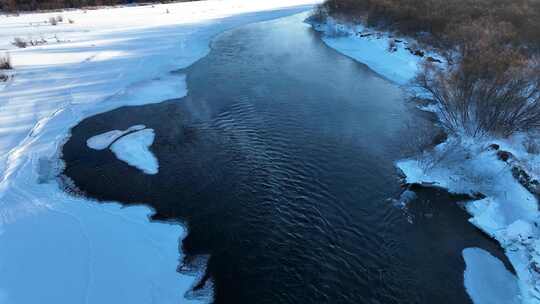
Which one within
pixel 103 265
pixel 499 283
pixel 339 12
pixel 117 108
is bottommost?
pixel 499 283

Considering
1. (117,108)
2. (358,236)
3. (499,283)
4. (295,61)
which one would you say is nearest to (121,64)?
(117,108)

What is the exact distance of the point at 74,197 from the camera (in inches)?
344

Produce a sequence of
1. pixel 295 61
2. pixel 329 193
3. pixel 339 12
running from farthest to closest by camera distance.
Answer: pixel 339 12
pixel 295 61
pixel 329 193

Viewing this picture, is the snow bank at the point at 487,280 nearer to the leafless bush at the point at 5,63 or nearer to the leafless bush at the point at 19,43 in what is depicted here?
the leafless bush at the point at 5,63

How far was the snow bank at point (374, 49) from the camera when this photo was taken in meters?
17.5

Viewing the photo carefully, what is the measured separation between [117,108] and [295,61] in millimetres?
10039

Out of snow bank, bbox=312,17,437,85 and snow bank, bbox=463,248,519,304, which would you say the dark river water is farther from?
snow bank, bbox=312,17,437,85

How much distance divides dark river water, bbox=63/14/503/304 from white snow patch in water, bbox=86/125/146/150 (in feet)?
0.98

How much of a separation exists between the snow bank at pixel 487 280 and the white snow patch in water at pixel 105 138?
10.6m

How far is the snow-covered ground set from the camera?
6375mm

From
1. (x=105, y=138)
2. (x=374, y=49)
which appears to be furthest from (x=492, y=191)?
(x=374, y=49)

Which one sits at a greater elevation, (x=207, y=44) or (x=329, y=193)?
(x=207, y=44)

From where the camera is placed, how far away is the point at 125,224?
311 inches

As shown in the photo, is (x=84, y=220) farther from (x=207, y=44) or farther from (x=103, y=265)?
(x=207, y=44)
